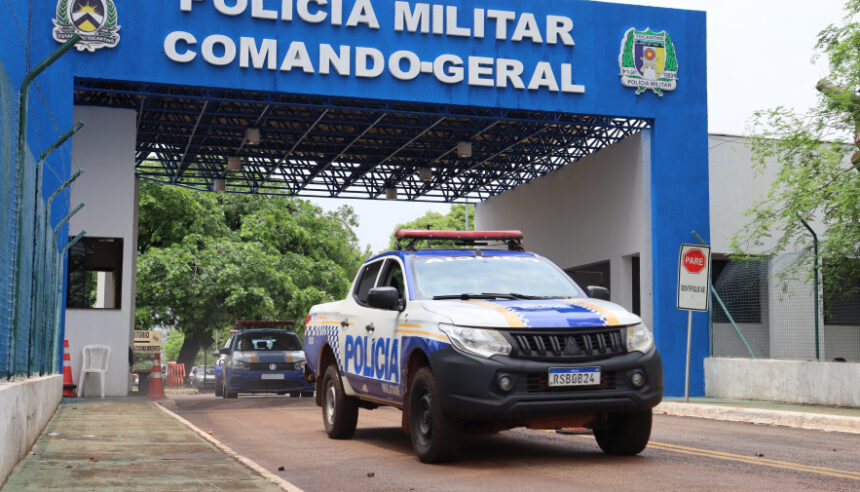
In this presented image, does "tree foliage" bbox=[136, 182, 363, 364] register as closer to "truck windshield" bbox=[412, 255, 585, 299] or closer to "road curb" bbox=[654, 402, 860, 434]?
"road curb" bbox=[654, 402, 860, 434]

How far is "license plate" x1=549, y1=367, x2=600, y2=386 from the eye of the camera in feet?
26.3

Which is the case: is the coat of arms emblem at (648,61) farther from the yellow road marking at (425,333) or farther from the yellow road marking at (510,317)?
the yellow road marking at (510,317)

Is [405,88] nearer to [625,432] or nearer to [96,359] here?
[96,359]

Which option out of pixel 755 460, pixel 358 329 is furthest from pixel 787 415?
pixel 358 329

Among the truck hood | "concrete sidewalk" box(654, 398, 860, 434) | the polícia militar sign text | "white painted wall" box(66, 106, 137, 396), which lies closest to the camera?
the truck hood

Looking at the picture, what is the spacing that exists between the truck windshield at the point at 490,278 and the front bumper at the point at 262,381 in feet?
44.7

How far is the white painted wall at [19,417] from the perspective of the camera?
23.8ft

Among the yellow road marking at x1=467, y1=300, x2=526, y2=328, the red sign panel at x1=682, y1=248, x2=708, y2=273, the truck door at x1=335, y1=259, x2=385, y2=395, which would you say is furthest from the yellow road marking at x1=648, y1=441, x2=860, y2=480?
the red sign panel at x1=682, y1=248, x2=708, y2=273

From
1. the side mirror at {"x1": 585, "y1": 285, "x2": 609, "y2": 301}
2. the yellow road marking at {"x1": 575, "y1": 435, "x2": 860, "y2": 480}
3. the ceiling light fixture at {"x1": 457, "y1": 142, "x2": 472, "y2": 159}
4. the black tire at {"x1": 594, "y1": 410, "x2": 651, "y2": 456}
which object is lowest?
the yellow road marking at {"x1": 575, "y1": 435, "x2": 860, "y2": 480}

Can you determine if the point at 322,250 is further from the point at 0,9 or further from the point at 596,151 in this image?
the point at 0,9

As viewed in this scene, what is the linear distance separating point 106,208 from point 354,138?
377 inches

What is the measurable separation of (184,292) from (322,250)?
10.0m

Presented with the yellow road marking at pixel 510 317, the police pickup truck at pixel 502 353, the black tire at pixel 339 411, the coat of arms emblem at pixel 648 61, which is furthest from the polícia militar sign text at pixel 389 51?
the yellow road marking at pixel 510 317

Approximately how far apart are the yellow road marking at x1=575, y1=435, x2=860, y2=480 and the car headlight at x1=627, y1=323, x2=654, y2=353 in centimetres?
128
